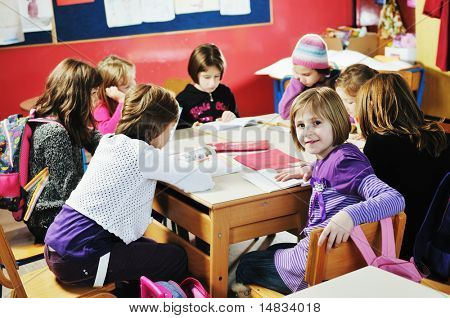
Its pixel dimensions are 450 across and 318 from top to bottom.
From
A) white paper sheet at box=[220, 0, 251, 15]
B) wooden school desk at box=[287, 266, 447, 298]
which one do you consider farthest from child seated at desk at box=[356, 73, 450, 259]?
white paper sheet at box=[220, 0, 251, 15]

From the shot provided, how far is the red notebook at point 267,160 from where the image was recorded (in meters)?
2.10

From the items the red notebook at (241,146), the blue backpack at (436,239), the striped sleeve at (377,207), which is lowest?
the blue backpack at (436,239)

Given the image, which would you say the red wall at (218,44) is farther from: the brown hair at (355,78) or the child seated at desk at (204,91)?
the brown hair at (355,78)

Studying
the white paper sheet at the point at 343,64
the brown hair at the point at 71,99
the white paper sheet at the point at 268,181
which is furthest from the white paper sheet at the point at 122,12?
the white paper sheet at the point at 268,181

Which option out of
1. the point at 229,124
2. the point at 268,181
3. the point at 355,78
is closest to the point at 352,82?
the point at 355,78

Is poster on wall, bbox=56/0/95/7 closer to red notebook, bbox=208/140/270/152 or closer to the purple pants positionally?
red notebook, bbox=208/140/270/152

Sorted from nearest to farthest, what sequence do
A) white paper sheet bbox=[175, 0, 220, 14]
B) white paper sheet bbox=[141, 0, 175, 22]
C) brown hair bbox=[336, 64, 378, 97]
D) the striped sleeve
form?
the striped sleeve < brown hair bbox=[336, 64, 378, 97] < white paper sheet bbox=[141, 0, 175, 22] < white paper sheet bbox=[175, 0, 220, 14]

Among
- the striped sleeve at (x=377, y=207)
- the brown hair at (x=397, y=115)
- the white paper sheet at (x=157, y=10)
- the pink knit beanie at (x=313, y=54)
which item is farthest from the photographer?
the white paper sheet at (x=157, y=10)

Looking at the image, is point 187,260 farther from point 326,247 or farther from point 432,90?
point 432,90

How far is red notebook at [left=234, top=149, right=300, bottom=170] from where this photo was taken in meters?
2.10

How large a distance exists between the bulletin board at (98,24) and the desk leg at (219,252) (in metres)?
2.60

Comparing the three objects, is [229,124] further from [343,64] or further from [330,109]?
[343,64]

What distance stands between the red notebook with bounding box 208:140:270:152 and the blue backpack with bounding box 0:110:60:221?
0.67m

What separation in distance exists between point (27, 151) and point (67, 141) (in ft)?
0.47
